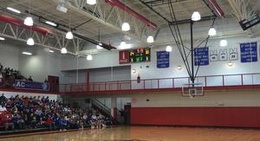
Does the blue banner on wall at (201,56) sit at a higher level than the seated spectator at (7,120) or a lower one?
higher

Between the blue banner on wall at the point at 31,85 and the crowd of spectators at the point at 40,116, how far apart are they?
1025 millimetres

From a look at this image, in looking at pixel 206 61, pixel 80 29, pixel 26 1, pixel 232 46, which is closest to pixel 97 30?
pixel 80 29

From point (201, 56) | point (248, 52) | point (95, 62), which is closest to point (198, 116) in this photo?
point (201, 56)

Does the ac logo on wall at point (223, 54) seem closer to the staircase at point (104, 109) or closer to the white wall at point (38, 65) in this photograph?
the staircase at point (104, 109)

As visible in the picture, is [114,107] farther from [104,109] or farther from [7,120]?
[7,120]

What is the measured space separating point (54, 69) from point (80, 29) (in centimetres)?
774

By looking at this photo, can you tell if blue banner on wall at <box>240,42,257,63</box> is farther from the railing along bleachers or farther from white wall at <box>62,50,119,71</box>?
white wall at <box>62,50,119,71</box>

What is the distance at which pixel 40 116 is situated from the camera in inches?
858

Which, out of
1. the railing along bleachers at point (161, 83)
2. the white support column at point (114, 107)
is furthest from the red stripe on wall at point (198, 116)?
the railing along bleachers at point (161, 83)

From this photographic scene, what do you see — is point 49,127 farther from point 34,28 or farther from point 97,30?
point 97,30

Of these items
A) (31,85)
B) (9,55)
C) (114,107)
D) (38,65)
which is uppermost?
(9,55)

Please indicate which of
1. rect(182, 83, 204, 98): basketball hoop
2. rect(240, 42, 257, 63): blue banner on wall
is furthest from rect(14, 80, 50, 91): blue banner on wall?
rect(240, 42, 257, 63): blue banner on wall

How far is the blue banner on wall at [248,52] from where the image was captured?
941 inches

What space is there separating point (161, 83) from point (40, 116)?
11.1m
